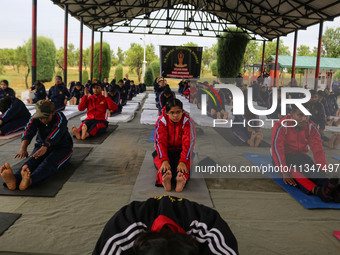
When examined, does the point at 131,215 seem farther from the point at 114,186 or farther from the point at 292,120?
the point at 292,120

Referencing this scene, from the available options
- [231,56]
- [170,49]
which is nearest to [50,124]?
[170,49]

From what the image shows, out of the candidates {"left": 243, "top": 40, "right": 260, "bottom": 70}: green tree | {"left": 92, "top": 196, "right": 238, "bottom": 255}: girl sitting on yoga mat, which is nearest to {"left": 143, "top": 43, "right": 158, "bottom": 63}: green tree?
{"left": 243, "top": 40, "right": 260, "bottom": 70}: green tree

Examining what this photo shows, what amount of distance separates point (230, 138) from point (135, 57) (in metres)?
38.1

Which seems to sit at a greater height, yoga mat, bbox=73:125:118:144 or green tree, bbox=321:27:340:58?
green tree, bbox=321:27:340:58

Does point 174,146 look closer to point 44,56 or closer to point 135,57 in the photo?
point 44,56

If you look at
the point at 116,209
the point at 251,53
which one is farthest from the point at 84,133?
the point at 251,53

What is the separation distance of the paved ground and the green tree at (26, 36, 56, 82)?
19.6 meters

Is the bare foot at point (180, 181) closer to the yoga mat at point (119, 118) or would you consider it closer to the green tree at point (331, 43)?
the yoga mat at point (119, 118)

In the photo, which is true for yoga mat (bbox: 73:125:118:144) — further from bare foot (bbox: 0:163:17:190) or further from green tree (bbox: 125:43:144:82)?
green tree (bbox: 125:43:144:82)

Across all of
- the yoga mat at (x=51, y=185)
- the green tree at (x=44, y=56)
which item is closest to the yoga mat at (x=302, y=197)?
the yoga mat at (x=51, y=185)

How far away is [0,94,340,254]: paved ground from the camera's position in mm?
2062

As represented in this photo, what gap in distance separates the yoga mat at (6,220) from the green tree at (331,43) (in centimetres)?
3779

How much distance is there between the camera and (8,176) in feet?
9.37

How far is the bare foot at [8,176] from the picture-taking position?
9.23 feet
